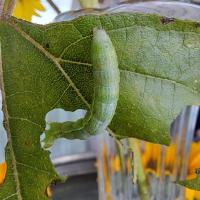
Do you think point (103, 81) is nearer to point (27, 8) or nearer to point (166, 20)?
point (166, 20)

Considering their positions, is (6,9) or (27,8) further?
(27,8)

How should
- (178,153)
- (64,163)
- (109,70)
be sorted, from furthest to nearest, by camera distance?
1. (64,163)
2. (178,153)
3. (109,70)

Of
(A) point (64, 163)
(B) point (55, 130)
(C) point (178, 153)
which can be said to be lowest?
(A) point (64, 163)

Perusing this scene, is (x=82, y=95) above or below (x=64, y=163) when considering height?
above

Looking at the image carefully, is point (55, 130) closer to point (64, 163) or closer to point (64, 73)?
point (64, 73)

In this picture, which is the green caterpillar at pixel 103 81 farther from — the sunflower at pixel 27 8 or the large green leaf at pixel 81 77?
the sunflower at pixel 27 8

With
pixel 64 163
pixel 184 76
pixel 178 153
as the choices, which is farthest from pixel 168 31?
pixel 64 163

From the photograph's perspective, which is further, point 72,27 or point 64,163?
point 64,163

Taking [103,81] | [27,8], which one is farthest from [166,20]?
[27,8]
